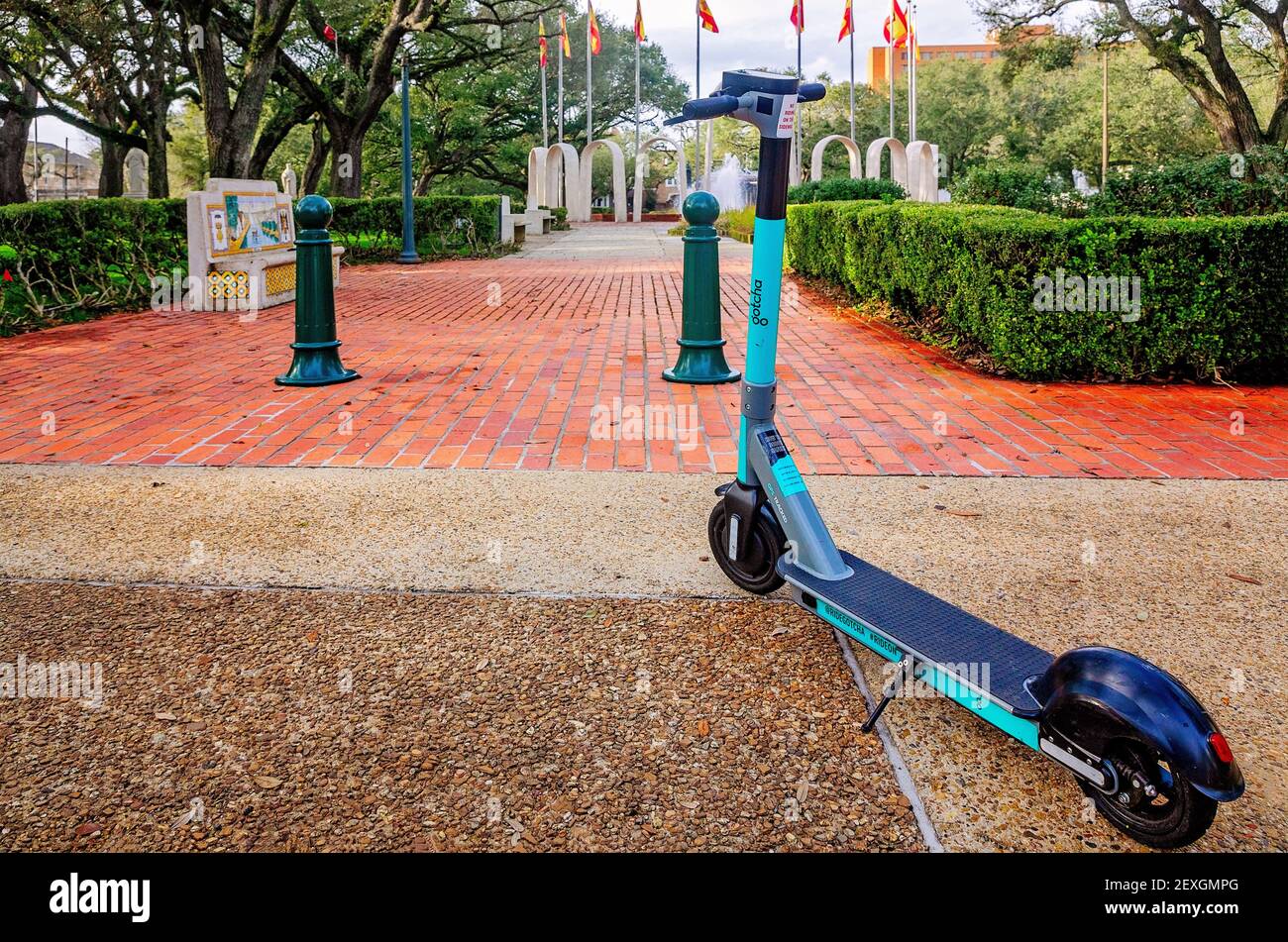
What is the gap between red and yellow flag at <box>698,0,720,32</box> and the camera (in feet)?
111

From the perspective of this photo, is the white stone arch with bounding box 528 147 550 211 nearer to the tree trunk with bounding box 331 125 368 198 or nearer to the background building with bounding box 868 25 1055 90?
the tree trunk with bounding box 331 125 368 198

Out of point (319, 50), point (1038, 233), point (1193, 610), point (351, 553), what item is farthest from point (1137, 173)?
point (319, 50)

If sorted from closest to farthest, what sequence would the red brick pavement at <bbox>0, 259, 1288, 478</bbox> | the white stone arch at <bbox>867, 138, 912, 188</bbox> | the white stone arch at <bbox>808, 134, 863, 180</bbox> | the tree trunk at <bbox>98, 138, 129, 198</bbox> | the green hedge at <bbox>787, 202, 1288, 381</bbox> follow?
the red brick pavement at <bbox>0, 259, 1288, 478</bbox>, the green hedge at <bbox>787, 202, 1288, 381</bbox>, the tree trunk at <bbox>98, 138, 129, 198</bbox>, the white stone arch at <bbox>867, 138, 912, 188</bbox>, the white stone arch at <bbox>808, 134, 863, 180</bbox>

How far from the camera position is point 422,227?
62.8ft

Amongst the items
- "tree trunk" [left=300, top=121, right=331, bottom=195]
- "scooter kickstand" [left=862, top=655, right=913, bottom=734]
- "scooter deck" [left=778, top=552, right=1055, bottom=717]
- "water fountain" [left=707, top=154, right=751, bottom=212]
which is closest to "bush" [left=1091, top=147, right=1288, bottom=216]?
"scooter deck" [left=778, top=552, right=1055, bottom=717]

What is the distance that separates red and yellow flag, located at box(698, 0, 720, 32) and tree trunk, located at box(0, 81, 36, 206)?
67.3 ft

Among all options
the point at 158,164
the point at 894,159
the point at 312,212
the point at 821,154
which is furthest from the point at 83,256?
the point at 894,159

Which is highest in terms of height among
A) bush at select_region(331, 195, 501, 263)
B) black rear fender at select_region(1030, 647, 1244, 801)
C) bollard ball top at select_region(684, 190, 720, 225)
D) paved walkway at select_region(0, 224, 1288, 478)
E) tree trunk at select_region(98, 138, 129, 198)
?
tree trunk at select_region(98, 138, 129, 198)

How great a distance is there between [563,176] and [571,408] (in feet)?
121

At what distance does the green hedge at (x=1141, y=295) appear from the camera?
6.10 m

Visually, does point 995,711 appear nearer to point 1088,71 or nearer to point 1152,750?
point 1152,750

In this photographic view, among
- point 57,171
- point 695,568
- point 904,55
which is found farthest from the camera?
point 904,55

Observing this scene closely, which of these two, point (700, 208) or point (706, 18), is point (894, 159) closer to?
point (706, 18)

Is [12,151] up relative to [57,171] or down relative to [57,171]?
down
